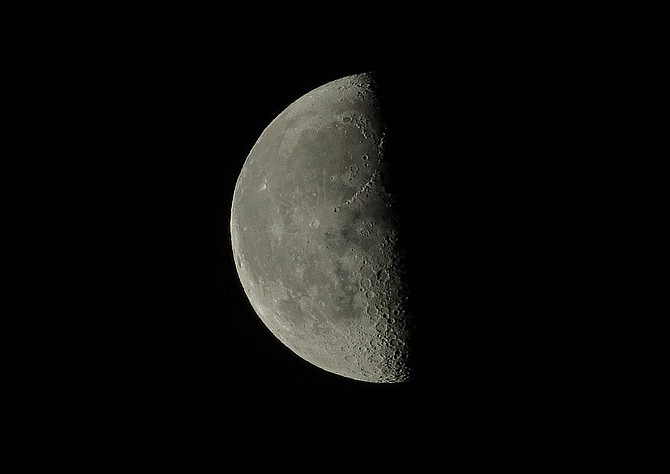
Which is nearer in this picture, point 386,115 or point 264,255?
point 386,115

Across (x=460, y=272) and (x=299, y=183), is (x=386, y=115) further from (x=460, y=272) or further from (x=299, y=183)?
(x=460, y=272)

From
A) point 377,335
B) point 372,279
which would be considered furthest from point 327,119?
point 377,335

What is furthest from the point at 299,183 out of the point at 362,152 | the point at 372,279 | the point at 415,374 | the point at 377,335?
the point at 415,374

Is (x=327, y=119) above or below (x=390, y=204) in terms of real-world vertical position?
above

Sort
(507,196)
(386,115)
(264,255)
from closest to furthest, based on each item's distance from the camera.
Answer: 1. (507,196)
2. (386,115)
3. (264,255)

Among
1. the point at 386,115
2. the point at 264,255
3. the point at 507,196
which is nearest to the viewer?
the point at 507,196

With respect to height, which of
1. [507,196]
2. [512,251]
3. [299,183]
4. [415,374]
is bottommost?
[415,374]

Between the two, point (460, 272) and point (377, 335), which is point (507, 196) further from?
point (377, 335)
